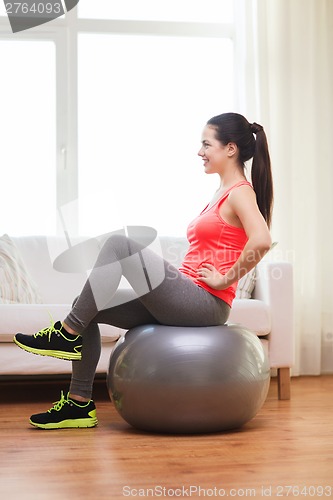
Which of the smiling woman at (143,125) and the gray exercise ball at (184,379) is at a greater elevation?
the smiling woman at (143,125)

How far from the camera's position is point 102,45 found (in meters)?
4.83

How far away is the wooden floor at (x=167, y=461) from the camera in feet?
6.07

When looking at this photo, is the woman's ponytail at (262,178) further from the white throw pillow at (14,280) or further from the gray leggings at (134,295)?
the white throw pillow at (14,280)

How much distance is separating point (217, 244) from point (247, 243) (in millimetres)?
150

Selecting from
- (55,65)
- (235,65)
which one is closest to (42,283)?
(55,65)

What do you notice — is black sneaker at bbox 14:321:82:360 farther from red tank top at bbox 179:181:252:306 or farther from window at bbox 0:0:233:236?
window at bbox 0:0:233:236

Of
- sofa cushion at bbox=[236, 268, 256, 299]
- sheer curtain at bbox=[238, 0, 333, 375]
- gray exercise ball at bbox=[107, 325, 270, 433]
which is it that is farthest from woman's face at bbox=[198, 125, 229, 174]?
sheer curtain at bbox=[238, 0, 333, 375]

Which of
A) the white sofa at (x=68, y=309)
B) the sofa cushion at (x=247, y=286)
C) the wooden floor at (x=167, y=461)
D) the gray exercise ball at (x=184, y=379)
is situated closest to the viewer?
the wooden floor at (x=167, y=461)

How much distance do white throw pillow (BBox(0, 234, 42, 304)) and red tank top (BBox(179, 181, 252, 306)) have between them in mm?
1355

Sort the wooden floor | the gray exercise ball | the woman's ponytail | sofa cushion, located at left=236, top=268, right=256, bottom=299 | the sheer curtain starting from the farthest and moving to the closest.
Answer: the sheer curtain
sofa cushion, located at left=236, top=268, right=256, bottom=299
the woman's ponytail
the gray exercise ball
the wooden floor

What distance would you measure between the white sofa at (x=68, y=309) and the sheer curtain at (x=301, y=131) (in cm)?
Answer: 81

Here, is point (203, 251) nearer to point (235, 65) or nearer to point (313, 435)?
point (313, 435)

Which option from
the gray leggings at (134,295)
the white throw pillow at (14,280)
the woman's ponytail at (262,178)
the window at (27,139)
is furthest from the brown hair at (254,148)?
the window at (27,139)

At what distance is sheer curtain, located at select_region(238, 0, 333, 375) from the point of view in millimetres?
4691
